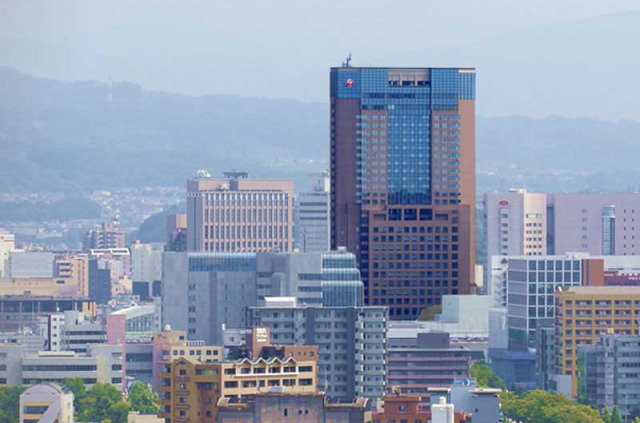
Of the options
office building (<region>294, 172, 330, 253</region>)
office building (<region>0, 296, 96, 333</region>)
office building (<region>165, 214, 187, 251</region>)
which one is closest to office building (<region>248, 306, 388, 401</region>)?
office building (<region>0, 296, 96, 333</region>)

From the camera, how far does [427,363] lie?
6638 centimetres

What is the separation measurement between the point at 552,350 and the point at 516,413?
1236cm

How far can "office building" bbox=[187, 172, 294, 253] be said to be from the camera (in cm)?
11981

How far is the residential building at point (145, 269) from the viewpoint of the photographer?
415 ft

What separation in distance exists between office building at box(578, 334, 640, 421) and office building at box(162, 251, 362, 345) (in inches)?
254

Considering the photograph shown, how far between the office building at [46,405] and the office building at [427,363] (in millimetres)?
9560

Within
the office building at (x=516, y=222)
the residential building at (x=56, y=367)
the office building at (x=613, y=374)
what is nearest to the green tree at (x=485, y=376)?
the office building at (x=613, y=374)

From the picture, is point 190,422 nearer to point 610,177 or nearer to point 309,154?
point 610,177

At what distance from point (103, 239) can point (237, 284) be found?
269ft

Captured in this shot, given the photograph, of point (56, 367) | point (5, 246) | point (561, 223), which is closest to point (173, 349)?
point (56, 367)

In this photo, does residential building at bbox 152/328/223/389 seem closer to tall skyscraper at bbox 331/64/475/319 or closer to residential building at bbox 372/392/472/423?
residential building at bbox 372/392/472/423

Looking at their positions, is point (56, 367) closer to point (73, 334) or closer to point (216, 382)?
point (73, 334)

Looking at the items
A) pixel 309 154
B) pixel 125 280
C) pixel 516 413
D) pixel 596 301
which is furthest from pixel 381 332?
pixel 309 154

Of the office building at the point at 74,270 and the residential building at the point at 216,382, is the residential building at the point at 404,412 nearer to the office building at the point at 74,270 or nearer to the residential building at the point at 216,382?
the residential building at the point at 216,382
